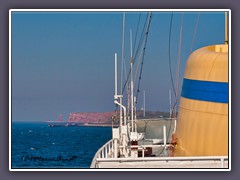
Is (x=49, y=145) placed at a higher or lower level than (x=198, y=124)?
lower

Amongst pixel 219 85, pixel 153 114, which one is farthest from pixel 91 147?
pixel 219 85

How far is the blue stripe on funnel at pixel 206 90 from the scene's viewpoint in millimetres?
16250

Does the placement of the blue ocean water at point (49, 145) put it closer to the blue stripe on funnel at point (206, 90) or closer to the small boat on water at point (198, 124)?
the small boat on water at point (198, 124)

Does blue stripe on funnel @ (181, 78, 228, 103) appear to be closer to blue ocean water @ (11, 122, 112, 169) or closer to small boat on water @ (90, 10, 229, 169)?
small boat on water @ (90, 10, 229, 169)

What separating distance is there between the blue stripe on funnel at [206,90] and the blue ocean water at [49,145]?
142cm

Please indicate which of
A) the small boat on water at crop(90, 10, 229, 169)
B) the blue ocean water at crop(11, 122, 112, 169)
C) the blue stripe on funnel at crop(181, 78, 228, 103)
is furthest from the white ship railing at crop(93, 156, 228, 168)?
the blue stripe on funnel at crop(181, 78, 228, 103)

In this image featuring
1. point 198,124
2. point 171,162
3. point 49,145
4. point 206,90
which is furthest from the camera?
point 49,145

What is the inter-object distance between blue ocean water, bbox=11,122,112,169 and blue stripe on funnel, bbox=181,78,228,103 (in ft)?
4.67

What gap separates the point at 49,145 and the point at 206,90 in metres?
2.62

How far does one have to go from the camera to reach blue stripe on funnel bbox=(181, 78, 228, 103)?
16.2m

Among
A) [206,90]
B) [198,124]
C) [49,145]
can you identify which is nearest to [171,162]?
[198,124]

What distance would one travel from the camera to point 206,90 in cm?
1666

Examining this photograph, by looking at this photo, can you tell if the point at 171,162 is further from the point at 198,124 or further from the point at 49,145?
the point at 49,145
